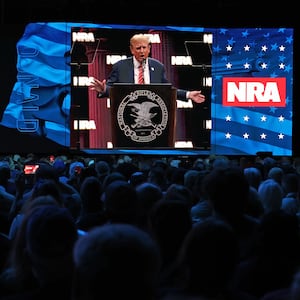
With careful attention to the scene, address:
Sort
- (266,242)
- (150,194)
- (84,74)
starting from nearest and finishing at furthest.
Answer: (266,242)
(150,194)
(84,74)

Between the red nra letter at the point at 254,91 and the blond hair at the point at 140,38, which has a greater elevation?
the blond hair at the point at 140,38

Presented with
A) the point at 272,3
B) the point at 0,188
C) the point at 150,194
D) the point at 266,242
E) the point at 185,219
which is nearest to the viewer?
the point at 266,242

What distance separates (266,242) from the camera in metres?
2.66

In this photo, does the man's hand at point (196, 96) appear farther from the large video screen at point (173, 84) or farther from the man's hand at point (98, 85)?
the man's hand at point (98, 85)

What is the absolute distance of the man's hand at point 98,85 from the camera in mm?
14391

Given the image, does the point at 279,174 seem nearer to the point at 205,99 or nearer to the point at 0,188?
the point at 0,188

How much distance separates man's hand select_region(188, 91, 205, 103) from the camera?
48.1ft

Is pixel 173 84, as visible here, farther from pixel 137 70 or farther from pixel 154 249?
pixel 154 249

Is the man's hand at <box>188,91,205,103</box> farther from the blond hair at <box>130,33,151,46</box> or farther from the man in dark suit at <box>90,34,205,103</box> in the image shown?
the blond hair at <box>130,33,151,46</box>

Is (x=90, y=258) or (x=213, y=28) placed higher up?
(x=213, y=28)

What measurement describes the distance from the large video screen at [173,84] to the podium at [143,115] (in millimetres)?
147

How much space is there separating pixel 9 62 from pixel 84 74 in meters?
1.56

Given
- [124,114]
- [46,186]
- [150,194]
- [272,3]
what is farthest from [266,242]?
[272,3]

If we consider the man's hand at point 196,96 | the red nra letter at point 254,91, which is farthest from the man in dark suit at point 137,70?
the red nra letter at point 254,91
